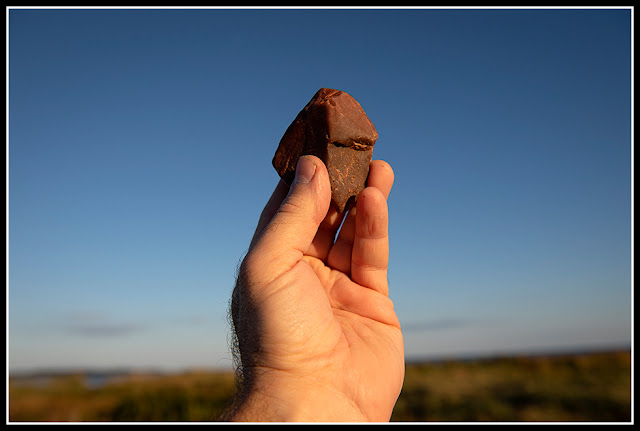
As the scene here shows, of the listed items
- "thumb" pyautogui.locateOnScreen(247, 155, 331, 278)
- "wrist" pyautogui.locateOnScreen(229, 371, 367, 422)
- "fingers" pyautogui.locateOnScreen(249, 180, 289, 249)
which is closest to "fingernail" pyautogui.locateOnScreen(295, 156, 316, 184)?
"thumb" pyautogui.locateOnScreen(247, 155, 331, 278)

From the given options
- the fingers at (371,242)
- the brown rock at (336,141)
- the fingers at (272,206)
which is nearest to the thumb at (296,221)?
the brown rock at (336,141)

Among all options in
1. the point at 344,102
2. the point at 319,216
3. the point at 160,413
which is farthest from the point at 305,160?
the point at 160,413

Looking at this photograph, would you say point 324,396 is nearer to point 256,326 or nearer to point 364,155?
point 256,326

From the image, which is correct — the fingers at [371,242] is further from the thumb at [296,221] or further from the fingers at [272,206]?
the fingers at [272,206]

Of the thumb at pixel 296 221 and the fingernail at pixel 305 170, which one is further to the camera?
the fingernail at pixel 305 170

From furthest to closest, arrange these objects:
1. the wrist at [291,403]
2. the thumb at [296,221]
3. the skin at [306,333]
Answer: the thumb at [296,221] → the skin at [306,333] → the wrist at [291,403]

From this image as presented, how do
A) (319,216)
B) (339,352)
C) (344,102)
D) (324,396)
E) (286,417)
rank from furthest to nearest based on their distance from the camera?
(344,102) < (319,216) < (339,352) < (324,396) < (286,417)

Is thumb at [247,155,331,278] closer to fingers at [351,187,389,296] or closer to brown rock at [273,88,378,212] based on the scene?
brown rock at [273,88,378,212]

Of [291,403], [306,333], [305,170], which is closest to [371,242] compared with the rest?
[305,170]
